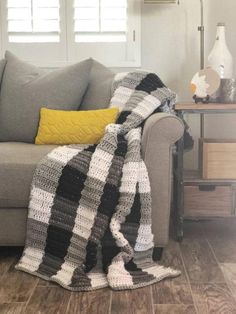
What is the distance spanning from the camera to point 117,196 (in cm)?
233

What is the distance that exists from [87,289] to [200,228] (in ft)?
3.63

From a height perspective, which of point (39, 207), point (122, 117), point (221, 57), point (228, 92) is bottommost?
point (39, 207)

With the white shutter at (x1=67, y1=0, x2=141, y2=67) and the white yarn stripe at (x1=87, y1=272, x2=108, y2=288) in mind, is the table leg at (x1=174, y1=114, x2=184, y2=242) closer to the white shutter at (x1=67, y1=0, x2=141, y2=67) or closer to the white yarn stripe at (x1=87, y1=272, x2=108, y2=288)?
the white yarn stripe at (x1=87, y1=272, x2=108, y2=288)

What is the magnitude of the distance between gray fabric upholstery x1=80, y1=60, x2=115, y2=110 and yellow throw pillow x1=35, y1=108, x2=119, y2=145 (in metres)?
0.17

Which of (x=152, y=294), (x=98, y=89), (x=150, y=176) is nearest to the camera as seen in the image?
(x=152, y=294)

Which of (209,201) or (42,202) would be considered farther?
(209,201)

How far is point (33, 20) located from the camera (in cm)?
345

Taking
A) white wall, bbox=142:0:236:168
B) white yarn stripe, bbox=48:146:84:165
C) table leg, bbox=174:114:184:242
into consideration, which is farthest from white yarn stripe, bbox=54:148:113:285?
white wall, bbox=142:0:236:168

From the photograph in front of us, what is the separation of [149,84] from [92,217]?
0.86m

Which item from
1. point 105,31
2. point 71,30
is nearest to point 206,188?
point 105,31

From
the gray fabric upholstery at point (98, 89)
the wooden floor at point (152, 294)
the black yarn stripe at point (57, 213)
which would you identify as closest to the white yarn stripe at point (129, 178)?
the black yarn stripe at point (57, 213)

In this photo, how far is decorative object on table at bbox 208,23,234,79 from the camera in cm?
310

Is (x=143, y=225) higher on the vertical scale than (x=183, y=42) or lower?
lower

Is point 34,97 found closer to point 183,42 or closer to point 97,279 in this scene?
point 183,42
